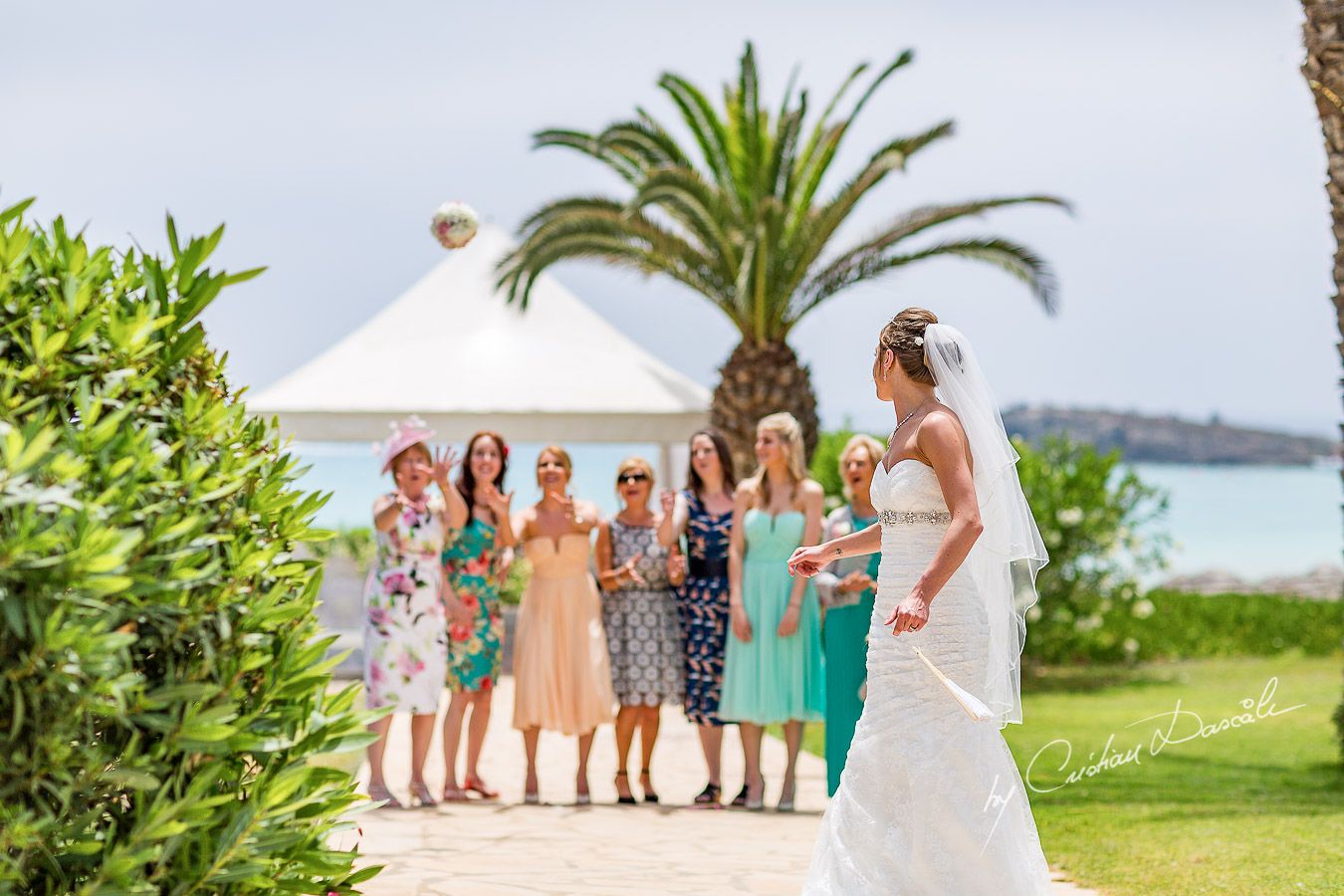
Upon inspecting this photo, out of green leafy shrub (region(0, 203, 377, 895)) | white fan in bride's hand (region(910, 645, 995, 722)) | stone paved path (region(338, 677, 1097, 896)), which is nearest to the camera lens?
green leafy shrub (region(0, 203, 377, 895))

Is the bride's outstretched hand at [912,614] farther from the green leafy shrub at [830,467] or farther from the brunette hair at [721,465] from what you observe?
the green leafy shrub at [830,467]

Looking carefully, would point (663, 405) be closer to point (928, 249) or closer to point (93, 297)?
point (928, 249)

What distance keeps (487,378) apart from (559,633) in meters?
7.89

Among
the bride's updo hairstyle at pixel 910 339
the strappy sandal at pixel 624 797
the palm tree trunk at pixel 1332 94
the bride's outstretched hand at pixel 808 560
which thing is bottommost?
the strappy sandal at pixel 624 797

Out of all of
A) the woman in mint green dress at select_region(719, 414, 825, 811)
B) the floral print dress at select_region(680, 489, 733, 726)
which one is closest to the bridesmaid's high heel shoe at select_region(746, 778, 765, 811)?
the woman in mint green dress at select_region(719, 414, 825, 811)

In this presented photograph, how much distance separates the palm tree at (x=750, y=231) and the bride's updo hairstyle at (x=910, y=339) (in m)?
7.64

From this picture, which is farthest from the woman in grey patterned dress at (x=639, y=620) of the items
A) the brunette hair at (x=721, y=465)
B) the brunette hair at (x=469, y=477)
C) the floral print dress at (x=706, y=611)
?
the brunette hair at (x=469, y=477)

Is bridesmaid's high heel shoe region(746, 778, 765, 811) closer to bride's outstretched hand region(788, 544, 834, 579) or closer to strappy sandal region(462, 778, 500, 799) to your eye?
strappy sandal region(462, 778, 500, 799)

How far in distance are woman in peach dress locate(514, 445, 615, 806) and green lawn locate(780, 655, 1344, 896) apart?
2.49 metres

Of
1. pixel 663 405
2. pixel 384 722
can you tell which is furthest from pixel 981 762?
pixel 663 405

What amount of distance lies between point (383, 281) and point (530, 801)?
171 ft

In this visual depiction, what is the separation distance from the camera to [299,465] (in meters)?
3.36

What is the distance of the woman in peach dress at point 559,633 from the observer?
6.87 metres

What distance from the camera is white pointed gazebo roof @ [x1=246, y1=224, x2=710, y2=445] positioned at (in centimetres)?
1402
